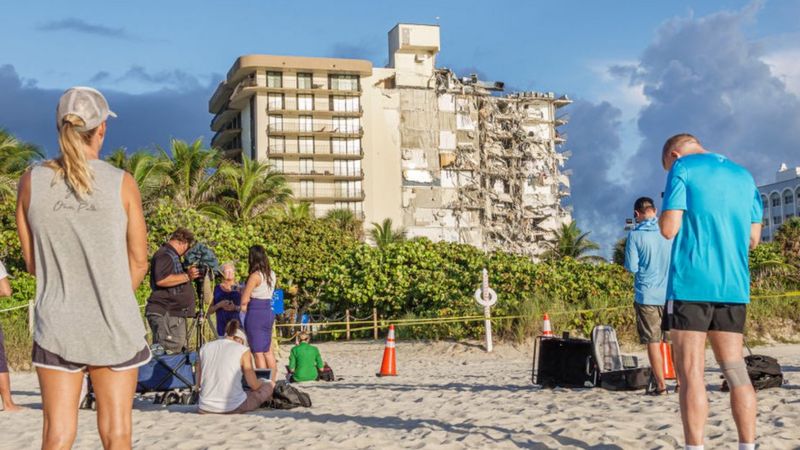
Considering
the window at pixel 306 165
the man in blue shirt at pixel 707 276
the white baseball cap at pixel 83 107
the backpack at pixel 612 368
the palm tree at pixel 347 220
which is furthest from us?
the window at pixel 306 165

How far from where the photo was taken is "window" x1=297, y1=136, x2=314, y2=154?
7250cm

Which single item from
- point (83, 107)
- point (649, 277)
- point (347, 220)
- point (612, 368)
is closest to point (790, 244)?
point (612, 368)

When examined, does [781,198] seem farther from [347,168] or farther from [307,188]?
[307,188]

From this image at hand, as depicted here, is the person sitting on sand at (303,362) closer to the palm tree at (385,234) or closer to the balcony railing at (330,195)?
the palm tree at (385,234)

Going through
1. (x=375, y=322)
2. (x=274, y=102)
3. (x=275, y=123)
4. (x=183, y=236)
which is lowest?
(x=375, y=322)

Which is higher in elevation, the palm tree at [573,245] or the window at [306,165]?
the window at [306,165]

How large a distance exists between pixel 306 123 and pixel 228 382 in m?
65.4

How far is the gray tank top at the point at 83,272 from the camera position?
325 centimetres

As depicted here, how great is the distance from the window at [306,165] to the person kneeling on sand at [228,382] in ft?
210

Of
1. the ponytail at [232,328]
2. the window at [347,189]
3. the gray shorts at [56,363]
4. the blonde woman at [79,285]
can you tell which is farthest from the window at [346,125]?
the gray shorts at [56,363]

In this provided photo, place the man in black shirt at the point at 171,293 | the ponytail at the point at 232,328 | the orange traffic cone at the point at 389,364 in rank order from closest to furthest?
the man in black shirt at the point at 171,293 < the ponytail at the point at 232,328 < the orange traffic cone at the point at 389,364

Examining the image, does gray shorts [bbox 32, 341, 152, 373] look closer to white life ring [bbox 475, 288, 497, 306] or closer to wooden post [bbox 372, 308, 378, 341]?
white life ring [bbox 475, 288, 497, 306]

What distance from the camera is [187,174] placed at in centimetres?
3903

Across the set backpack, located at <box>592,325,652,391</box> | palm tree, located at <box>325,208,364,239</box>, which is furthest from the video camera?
palm tree, located at <box>325,208,364,239</box>
